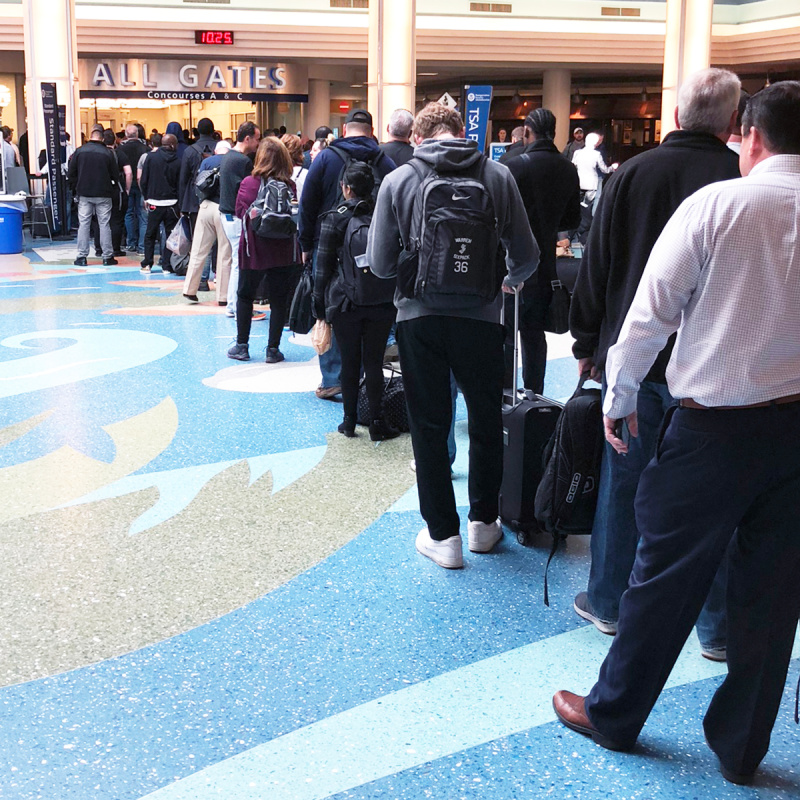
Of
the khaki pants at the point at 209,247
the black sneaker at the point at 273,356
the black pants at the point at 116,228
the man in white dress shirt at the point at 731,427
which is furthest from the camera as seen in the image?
the black pants at the point at 116,228

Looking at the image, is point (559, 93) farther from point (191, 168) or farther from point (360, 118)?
point (360, 118)

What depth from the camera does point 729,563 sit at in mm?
2330

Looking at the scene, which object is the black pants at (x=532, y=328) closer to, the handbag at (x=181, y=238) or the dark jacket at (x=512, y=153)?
the dark jacket at (x=512, y=153)

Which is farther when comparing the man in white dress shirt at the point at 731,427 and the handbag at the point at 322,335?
the handbag at the point at 322,335

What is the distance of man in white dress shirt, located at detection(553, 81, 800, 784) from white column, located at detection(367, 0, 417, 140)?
17900 mm

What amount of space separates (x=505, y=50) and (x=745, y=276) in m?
21.6

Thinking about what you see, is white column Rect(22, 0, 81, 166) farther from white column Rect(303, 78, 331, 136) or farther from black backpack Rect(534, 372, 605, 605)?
black backpack Rect(534, 372, 605, 605)

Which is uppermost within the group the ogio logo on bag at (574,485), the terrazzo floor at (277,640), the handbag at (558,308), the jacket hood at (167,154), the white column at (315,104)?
the white column at (315,104)

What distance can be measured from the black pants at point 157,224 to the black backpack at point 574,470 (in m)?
9.20

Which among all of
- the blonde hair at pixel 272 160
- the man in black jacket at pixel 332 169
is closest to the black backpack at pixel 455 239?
the man in black jacket at pixel 332 169

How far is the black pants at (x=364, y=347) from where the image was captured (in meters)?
5.02

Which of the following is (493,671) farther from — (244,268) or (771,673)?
(244,268)

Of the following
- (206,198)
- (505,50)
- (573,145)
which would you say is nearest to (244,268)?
(206,198)

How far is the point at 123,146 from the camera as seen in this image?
14156 millimetres
